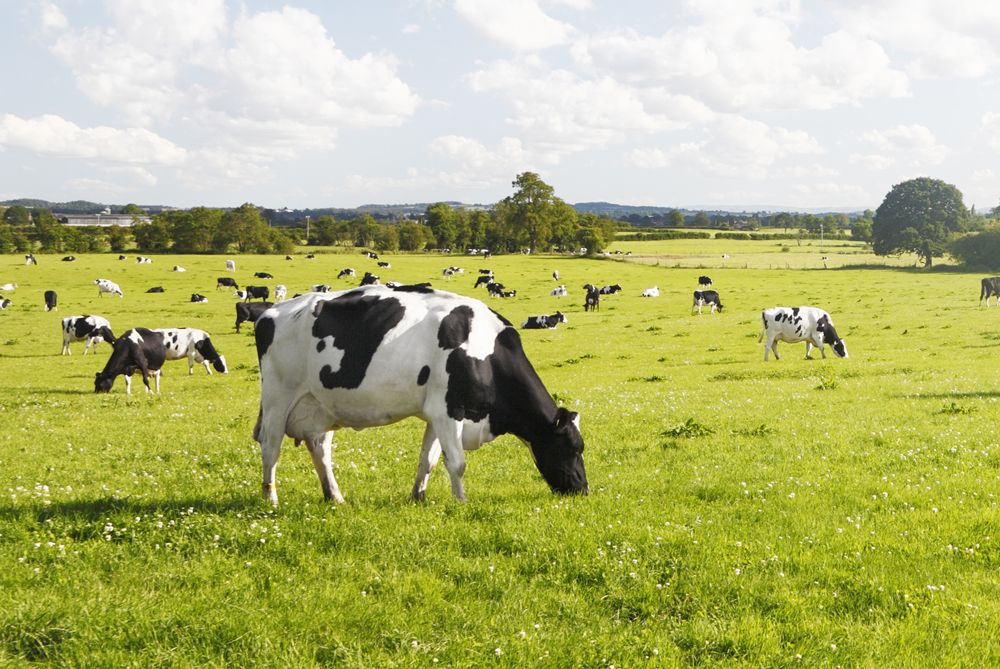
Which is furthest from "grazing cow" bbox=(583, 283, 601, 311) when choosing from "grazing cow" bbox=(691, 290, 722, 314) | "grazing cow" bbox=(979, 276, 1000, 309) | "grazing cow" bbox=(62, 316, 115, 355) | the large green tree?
the large green tree

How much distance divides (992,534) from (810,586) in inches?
107

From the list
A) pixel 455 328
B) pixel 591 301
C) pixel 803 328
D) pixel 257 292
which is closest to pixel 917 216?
pixel 591 301

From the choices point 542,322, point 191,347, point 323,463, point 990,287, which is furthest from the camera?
point 990,287

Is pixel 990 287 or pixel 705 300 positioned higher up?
pixel 990 287

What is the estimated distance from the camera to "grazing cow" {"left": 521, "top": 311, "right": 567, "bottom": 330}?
45969 millimetres

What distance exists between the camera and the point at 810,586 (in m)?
6.83

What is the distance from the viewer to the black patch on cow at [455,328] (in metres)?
9.17

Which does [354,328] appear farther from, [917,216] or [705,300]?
[917,216]

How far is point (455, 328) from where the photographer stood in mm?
9273

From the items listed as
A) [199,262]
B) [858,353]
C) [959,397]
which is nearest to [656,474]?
[959,397]

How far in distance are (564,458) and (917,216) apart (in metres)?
111

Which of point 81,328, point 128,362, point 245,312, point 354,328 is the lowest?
point 128,362

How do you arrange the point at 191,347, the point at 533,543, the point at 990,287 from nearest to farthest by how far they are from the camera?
1. the point at 533,543
2. the point at 191,347
3. the point at 990,287

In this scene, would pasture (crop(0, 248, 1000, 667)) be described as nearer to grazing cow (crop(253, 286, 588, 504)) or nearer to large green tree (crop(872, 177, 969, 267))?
grazing cow (crop(253, 286, 588, 504))
